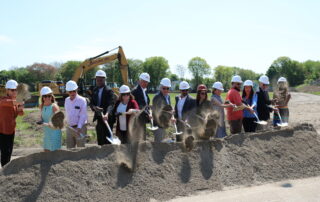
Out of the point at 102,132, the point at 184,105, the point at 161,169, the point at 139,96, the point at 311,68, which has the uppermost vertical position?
the point at 311,68

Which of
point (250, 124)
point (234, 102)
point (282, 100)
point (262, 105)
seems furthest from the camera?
point (282, 100)

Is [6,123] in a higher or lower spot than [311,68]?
lower

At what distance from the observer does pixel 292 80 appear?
96.9 m

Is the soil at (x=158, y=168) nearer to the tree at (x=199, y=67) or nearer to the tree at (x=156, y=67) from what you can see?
the tree at (x=156, y=67)

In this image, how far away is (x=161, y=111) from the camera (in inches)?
251

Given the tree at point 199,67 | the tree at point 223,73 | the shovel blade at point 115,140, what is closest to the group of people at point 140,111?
the shovel blade at point 115,140

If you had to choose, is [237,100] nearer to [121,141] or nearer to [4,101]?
[121,141]

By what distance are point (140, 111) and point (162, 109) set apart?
2.06 ft

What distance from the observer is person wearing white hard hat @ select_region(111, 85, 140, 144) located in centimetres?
581

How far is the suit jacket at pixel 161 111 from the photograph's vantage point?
6344 millimetres

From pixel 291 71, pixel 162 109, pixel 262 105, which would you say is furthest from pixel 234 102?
pixel 291 71

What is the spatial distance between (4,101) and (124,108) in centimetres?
208

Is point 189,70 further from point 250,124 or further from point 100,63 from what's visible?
point 250,124

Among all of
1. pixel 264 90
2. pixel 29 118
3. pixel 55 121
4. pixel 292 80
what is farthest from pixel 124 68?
pixel 292 80
